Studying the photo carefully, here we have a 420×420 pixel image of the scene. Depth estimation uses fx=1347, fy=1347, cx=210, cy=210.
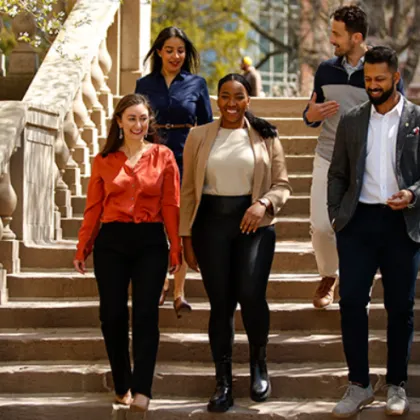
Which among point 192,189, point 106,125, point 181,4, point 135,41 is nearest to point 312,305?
point 192,189

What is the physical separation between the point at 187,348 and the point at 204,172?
1368 mm

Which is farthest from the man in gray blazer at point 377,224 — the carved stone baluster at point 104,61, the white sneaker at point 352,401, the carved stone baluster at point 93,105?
the carved stone baluster at point 104,61

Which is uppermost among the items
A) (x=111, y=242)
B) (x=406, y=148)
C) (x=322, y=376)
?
(x=406, y=148)

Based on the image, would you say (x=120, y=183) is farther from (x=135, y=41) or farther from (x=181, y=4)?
(x=181, y=4)

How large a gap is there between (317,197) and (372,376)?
124 centimetres

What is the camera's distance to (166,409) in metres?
8.20

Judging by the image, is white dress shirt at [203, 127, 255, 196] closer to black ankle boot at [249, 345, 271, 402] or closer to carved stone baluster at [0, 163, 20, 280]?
black ankle boot at [249, 345, 271, 402]

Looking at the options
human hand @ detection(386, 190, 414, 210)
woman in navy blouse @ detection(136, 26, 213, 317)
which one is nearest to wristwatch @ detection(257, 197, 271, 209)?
human hand @ detection(386, 190, 414, 210)

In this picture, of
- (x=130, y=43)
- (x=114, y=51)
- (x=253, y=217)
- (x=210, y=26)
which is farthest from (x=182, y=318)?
(x=210, y=26)

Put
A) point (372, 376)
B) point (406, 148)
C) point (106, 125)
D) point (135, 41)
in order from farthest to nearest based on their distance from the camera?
point (135, 41) < point (106, 125) < point (372, 376) < point (406, 148)

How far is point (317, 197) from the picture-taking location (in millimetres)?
8914

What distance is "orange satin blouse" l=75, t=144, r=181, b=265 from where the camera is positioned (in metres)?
8.09

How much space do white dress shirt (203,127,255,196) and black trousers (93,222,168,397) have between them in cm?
44

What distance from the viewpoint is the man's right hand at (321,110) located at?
28.4ft
